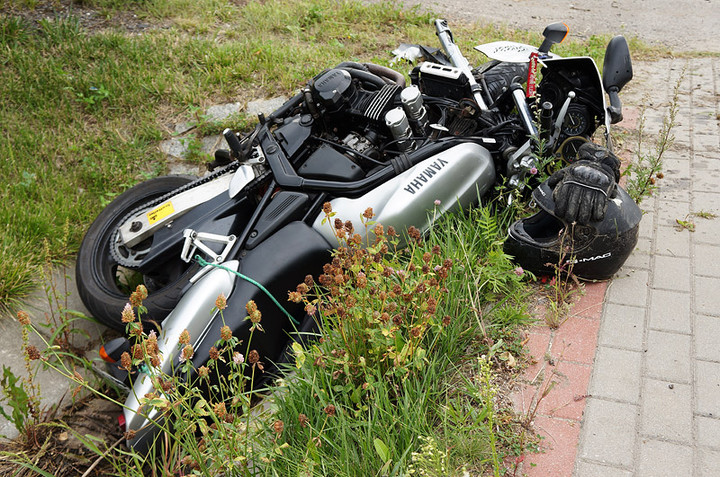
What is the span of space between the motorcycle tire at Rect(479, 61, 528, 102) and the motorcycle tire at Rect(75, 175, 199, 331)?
220 centimetres

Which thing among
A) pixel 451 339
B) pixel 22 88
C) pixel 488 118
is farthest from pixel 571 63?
pixel 22 88

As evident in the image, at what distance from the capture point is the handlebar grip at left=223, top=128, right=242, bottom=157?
144 inches

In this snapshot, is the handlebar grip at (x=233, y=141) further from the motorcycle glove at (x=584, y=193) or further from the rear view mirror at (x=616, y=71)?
the rear view mirror at (x=616, y=71)

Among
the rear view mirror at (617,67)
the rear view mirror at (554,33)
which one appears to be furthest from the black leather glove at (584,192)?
the rear view mirror at (554,33)

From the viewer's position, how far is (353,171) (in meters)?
3.69

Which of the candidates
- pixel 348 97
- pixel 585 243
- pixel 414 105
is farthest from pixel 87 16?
pixel 585 243

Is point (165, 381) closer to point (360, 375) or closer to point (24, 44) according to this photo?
point (360, 375)

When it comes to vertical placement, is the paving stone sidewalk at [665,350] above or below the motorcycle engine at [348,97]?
below

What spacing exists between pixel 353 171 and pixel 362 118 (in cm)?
45

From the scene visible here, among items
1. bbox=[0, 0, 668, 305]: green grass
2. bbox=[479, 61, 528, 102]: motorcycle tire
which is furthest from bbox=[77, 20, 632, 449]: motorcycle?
bbox=[0, 0, 668, 305]: green grass

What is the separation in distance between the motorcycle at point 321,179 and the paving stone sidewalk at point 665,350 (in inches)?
31.7

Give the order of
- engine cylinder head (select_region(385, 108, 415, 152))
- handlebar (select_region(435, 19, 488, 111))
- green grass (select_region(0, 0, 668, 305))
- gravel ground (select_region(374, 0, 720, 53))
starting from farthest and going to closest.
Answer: gravel ground (select_region(374, 0, 720, 53)) → green grass (select_region(0, 0, 668, 305)) → handlebar (select_region(435, 19, 488, 111)) → engine cylinder head (select_region(385, 108, 415, 152))

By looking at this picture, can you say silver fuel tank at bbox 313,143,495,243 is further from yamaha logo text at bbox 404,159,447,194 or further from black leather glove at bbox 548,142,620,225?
black leather glove at bbox 548,142,620,225

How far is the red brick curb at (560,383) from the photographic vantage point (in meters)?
2.44
